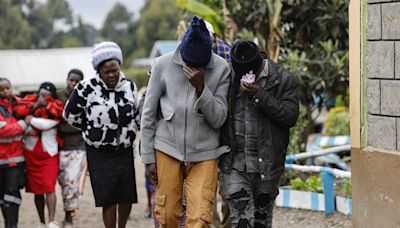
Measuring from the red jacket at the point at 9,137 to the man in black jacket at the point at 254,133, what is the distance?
117 inches

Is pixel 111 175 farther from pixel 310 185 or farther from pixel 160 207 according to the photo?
pixel 310 185

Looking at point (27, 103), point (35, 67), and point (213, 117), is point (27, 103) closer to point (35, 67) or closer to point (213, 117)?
point (213, 117)

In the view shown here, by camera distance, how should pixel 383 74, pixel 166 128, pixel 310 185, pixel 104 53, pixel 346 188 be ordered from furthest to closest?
pixel 310 185, pixel 346 188, pixel 104 53, pixel 166 128, pixel 383 74

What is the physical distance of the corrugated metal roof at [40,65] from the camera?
32.0 m

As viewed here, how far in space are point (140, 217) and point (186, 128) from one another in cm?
380

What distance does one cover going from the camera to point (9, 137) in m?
7.58

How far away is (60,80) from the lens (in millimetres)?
31734

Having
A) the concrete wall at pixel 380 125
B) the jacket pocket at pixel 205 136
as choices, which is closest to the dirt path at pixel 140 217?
the concrete wall at pixel 380 125

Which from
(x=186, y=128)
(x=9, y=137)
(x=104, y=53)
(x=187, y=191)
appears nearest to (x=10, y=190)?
(x=9, y=137)

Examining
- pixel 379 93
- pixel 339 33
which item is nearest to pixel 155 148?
pixel 379 93

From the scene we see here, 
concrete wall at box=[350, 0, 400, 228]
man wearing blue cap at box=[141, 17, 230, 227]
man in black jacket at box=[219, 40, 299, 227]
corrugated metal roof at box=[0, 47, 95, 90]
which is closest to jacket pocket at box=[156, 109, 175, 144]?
man wearing blue cap at box=[141, 17, 230, 227]

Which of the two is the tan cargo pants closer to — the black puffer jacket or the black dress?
the black puffer jacket

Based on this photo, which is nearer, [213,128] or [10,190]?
[213,128]

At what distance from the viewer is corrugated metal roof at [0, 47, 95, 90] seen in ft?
105
